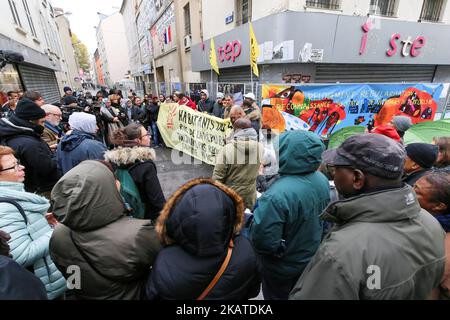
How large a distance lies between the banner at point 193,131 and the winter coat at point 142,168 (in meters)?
2.80

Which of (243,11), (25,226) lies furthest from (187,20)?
(25,226)

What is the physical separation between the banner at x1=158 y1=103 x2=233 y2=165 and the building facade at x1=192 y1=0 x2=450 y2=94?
3.54m

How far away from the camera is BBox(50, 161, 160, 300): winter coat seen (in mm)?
1403

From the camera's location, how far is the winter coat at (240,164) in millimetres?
2795

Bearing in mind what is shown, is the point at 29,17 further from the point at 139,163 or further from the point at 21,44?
the point at 139,163

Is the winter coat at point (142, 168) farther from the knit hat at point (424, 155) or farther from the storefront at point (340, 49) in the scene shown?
the storefront at point (340, 49)

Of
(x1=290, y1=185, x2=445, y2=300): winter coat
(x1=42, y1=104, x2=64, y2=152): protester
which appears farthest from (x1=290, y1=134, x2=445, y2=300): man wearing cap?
(x1=42, y1=104, x2=64, y2=152): protester

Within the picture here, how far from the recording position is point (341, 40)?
7.50 metres

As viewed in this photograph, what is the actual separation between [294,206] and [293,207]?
0.01m

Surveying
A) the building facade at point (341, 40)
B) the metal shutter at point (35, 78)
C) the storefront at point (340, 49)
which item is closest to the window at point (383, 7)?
the building facade at point (341, 40)

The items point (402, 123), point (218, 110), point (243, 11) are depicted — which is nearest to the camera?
point (402, 123)

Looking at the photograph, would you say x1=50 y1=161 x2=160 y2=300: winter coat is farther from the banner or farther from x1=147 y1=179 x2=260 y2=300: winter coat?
the banner
